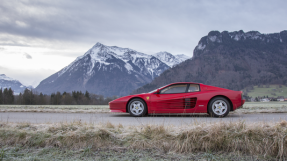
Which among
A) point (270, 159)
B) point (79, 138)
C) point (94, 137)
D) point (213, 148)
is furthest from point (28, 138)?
point (270, 159)

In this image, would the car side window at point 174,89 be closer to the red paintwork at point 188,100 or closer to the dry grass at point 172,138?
the red paintwork at point 188,100

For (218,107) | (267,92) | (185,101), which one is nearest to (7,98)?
(185,101)

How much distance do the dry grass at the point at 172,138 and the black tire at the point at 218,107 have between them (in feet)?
10.4

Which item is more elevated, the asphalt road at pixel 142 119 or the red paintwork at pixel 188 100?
the red paintwork at pixel 188 100

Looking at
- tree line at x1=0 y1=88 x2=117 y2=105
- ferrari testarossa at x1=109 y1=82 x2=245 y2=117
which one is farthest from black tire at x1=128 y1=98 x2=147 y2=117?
tree line at x1=0 y1=88 x2=117 y2=105

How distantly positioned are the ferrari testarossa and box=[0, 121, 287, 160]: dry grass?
10.5ft

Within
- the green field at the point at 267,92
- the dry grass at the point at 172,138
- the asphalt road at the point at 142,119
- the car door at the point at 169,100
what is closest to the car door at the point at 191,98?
the car door at the point at 169,100

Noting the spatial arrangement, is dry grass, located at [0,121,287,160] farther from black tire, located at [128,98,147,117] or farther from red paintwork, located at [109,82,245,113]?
black tire, located at [128,98,147,117]

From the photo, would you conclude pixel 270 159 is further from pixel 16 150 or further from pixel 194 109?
pixel 194 109

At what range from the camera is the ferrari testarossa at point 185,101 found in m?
6.62

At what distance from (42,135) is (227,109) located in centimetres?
555

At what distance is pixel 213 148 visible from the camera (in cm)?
289

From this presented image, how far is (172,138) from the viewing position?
10.1 feet

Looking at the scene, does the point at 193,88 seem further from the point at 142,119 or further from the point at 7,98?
the point at 7,98
